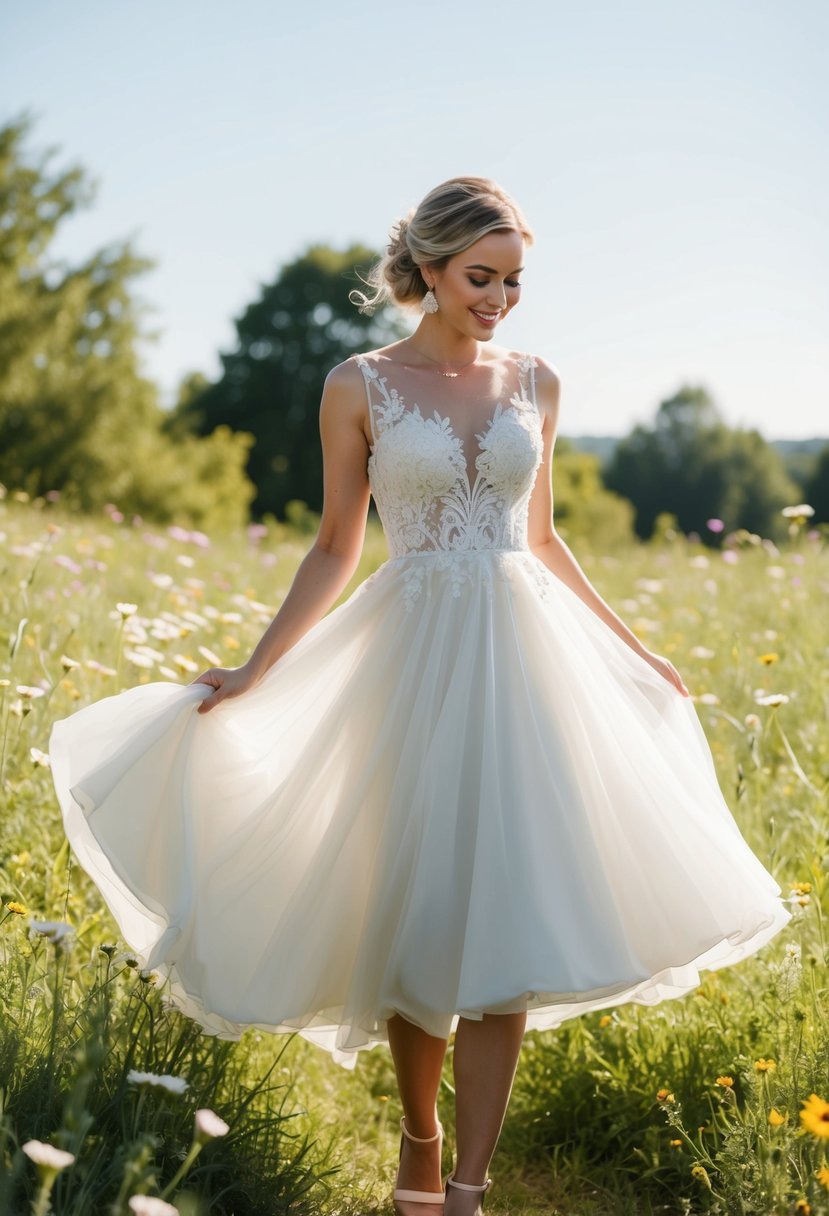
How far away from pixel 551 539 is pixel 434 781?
1.02m

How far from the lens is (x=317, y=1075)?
3.50m

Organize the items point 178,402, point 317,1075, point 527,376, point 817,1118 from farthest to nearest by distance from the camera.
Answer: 1. point 178,402
2. point 317,1075
3. point 527,376
4. point 817,1118

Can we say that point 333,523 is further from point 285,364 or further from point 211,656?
point 285,364

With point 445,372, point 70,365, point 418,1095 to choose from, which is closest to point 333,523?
point 445,372

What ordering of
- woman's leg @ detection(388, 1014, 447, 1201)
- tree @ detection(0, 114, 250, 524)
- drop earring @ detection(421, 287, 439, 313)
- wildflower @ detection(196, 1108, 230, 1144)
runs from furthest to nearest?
1. tree @ detection(0, 114, 250, 524)
2. drop earring @ detection(421, 287, 439, 313)
3. woman's leg @ detection(388, 1014, 447, 1201)
4. wildflower @ detection(196, 1108, 230, 1144)

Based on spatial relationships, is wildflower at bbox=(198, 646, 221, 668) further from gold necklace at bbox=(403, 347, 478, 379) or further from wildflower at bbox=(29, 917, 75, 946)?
wildflower at bbox=(29, 917, 75, 946)

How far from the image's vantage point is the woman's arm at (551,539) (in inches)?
127

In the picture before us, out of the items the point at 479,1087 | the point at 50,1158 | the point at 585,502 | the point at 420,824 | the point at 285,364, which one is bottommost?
the point at 479,1087

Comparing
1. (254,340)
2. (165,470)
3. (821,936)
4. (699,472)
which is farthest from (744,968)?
(699,472)

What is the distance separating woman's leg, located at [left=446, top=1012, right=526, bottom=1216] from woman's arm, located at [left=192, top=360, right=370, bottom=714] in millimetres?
1014

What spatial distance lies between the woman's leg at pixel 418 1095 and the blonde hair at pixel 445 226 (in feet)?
6.14

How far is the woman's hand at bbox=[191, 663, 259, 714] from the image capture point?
2877mm

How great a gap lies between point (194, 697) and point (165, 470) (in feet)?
83.6

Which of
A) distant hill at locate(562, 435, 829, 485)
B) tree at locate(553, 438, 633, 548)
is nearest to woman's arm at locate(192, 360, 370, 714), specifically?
tree at locate(553, 438, 633, 548)
